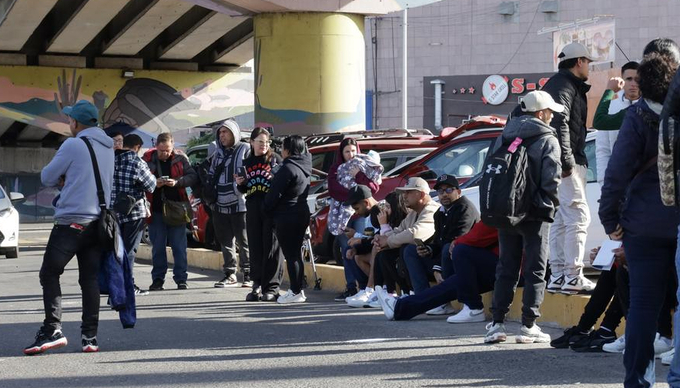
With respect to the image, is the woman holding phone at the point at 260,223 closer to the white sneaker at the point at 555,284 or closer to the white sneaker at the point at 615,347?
the white sneaker at the point at 555,284

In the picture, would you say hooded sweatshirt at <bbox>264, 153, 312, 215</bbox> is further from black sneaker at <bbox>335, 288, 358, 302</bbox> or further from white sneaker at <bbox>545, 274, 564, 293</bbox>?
white sneaker at <bbox>545, 274, 564, 293</bbox>

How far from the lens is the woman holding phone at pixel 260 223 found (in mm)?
12203

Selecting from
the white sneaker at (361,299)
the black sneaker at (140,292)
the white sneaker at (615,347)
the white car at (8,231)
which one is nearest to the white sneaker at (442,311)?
the white sneaker at (361,299)

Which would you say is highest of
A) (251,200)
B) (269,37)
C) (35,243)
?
(269,37)

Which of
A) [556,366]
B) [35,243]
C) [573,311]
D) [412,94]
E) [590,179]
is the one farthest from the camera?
[412,94]

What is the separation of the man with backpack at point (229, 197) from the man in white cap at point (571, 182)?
422cm

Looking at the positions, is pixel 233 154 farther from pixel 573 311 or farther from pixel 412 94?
pixel 412 94

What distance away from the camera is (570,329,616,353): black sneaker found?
26.5 feet

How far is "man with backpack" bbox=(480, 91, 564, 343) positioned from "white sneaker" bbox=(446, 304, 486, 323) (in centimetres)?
119

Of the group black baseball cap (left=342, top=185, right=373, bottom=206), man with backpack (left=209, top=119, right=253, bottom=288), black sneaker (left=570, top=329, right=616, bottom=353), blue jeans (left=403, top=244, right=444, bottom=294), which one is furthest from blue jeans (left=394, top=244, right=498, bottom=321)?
man with backpack (left=209, top=119, right=253, bottom=288)

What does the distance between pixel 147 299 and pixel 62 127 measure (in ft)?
76.6

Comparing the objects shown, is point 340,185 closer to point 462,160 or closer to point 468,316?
point 462,160

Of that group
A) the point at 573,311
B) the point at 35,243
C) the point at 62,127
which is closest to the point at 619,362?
the point at 573,311

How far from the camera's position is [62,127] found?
3497cm
